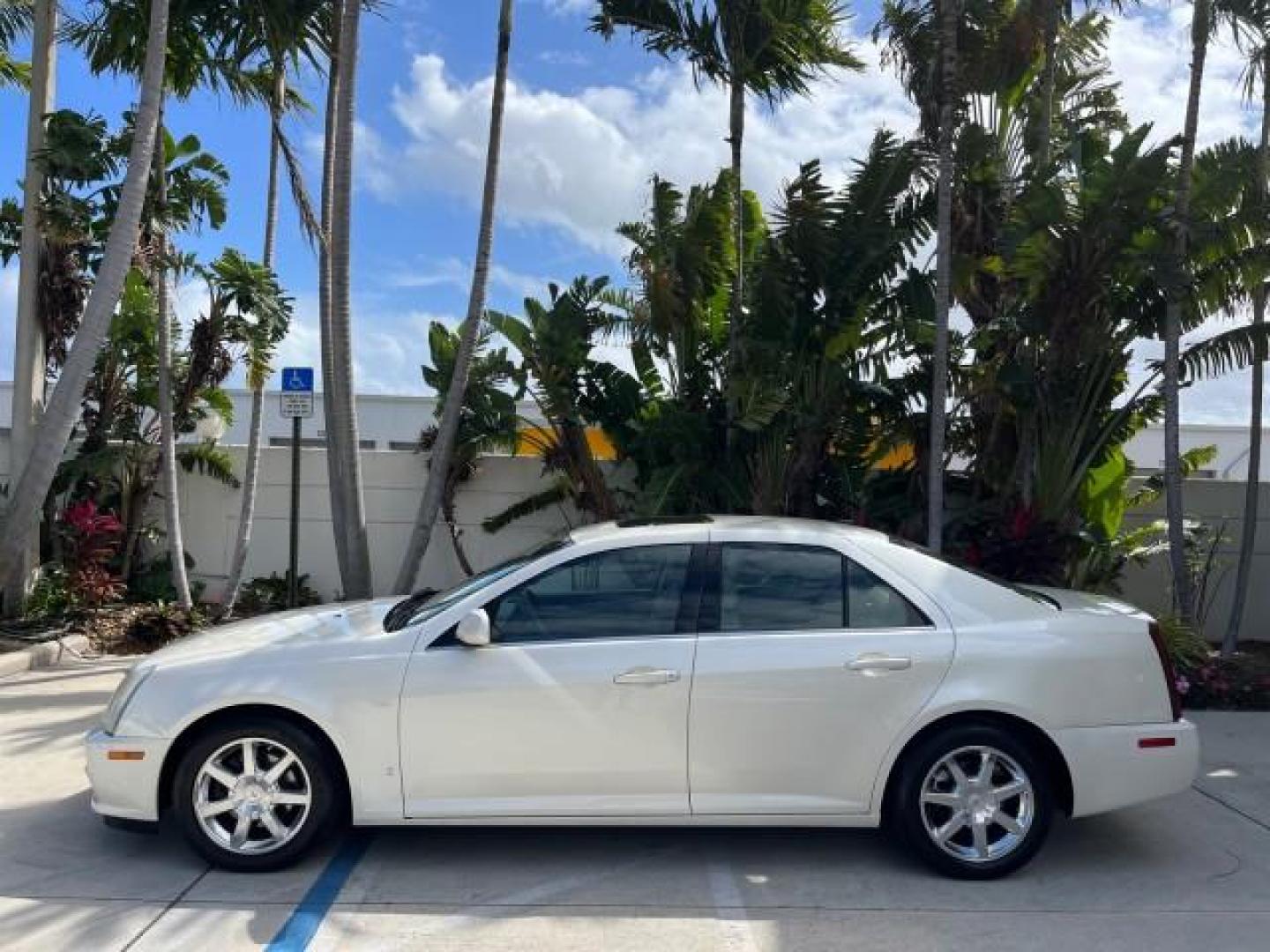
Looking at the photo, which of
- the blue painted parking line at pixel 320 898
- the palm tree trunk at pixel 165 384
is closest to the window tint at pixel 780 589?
the blue painted parking line at pixel 320 898

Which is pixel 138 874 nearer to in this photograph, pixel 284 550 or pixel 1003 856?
pixel 1003 856

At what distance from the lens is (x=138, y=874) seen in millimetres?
4738

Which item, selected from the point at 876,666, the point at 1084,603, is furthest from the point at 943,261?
the point at 876,666

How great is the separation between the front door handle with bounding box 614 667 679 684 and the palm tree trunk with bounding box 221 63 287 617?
7.08m

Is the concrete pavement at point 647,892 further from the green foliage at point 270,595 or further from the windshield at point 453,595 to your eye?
the green foliage at point 270,595

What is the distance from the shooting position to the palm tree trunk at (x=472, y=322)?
9.96 metres

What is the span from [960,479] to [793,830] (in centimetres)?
669

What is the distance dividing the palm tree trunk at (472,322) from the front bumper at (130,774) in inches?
204

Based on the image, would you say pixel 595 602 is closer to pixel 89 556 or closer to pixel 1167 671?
pixel 1167 671

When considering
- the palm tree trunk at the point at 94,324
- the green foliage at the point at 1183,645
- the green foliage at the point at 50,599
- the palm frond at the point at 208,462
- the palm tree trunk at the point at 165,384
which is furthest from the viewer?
the palm frond at the point at 208,462

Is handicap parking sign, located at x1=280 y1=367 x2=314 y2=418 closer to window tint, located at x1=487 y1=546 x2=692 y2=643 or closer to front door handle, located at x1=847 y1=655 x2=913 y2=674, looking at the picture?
window tint, located at x1=487 y1=546 x2=692 y2=643

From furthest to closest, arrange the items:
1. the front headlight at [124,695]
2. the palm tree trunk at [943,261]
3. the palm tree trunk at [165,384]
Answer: the palm tree trunk at [165,384], the palm tree trunk at [943,261], the front headlight at [124,695]

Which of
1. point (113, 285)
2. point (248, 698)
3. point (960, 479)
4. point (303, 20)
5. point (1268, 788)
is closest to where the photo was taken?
point (248, 698)

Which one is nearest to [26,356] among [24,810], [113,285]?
[113,285]
